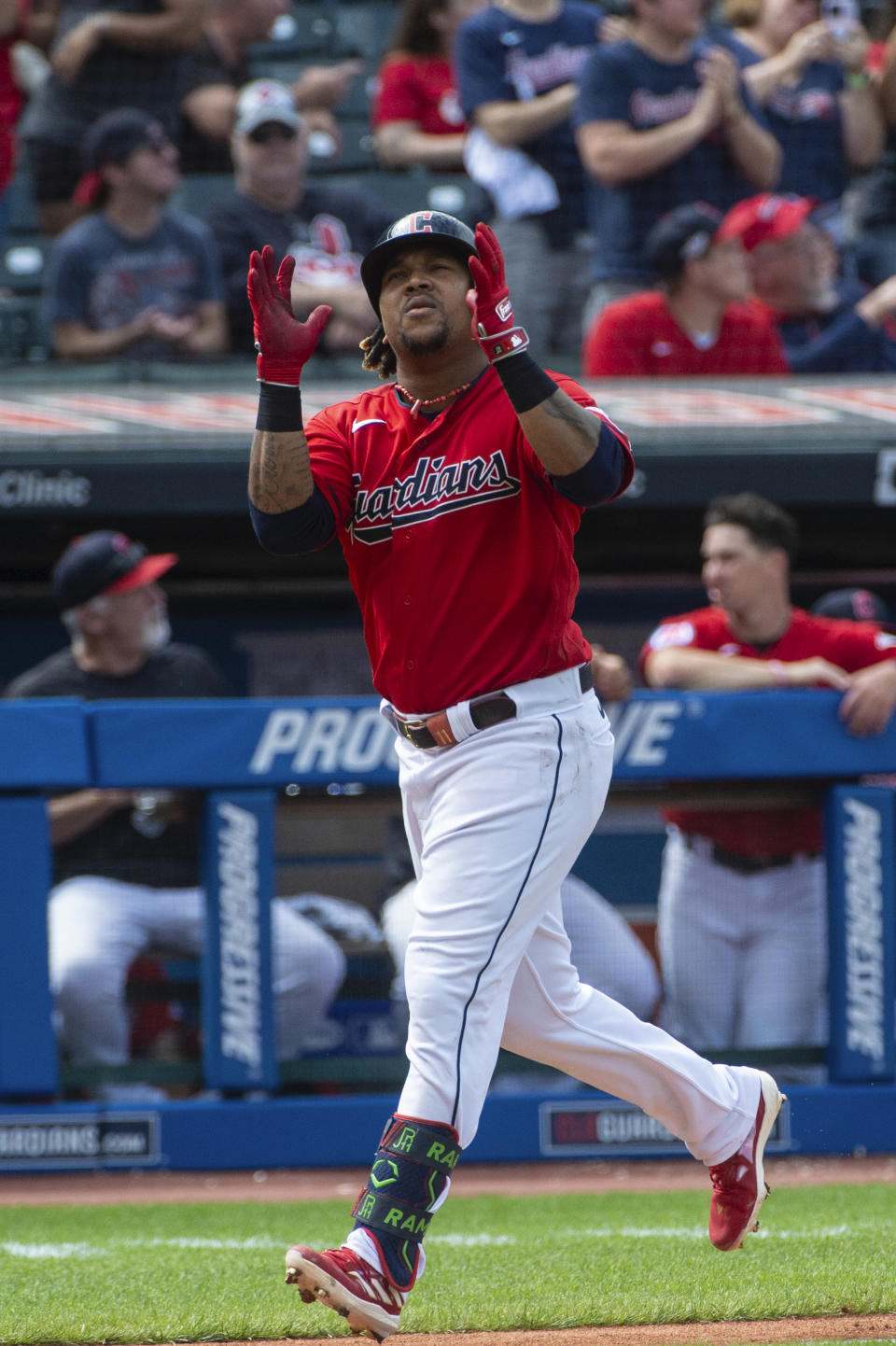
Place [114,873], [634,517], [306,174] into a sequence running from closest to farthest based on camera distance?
[114,873], [634,517], [306,174]

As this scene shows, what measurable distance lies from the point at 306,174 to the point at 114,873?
13.7 feet

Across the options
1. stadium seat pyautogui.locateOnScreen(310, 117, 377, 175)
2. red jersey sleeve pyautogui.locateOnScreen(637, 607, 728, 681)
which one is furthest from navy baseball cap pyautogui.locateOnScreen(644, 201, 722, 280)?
stadium seat pyautogui.locateOnScreen(310, 117, 377, 175)

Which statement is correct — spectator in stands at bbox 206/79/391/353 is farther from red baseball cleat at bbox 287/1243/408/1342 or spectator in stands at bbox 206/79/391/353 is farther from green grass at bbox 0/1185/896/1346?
red baseball cleat at bbox 287/1243/408/1342

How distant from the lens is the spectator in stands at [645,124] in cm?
648

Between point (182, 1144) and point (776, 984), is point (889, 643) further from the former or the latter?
point (182, 1144)

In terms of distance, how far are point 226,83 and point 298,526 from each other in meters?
5.66

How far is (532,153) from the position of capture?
6.82 metres

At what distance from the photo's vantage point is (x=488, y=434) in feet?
8.39

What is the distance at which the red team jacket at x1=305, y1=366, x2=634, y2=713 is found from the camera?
2.52 m

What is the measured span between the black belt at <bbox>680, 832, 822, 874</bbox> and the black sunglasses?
3647 mm

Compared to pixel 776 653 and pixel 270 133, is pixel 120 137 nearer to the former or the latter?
pixel 270 133

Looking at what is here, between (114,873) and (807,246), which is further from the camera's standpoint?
(807,246)

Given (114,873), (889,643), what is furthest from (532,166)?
(114,873)

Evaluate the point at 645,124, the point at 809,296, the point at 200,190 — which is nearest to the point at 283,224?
the point at 200,190
